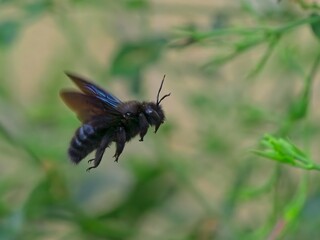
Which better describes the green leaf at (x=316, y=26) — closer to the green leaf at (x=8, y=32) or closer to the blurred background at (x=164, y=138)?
the blurred background at (x=164, y=138)

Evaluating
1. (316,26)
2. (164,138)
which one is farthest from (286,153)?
(164,138)

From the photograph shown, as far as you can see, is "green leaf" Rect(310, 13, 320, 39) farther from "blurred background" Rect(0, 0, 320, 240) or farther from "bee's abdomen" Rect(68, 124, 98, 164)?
"bee's abdomen" Rect(68, 124, 98, 164)

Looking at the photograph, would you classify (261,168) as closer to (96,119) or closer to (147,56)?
(147,56)

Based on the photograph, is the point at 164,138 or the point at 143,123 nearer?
the point at 143,123

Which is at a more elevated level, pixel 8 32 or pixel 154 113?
pixel 8 32

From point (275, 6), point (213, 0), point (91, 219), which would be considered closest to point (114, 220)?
point (91, 219)

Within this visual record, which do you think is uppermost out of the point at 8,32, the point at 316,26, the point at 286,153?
the point at 8,32

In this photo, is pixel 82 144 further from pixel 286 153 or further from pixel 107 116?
pixel 286 153
